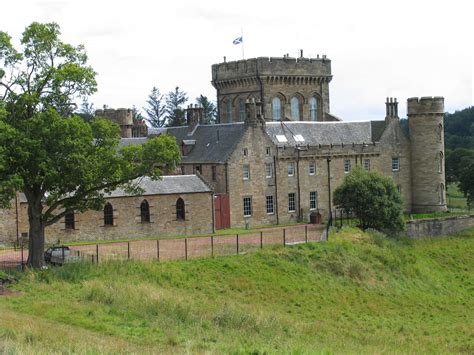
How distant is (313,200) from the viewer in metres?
52.7

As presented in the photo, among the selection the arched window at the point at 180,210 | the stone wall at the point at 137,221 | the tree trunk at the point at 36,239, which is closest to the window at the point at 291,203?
the stone wall at the point at 137,221

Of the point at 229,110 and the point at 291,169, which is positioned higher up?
the point at 229,110

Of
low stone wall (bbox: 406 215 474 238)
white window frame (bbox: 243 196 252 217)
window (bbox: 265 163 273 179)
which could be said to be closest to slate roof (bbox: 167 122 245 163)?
window (bbox: 265 163 273 179)

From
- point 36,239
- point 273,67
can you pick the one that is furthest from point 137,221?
point 273,67

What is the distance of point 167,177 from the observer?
45688mm

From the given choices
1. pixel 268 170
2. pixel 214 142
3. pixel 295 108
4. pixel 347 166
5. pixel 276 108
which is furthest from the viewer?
pixel 295 108

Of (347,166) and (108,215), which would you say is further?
(347,166)

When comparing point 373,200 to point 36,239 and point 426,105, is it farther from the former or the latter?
point 36,239

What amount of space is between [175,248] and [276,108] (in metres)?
24.8

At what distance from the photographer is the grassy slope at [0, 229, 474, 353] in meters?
21.4

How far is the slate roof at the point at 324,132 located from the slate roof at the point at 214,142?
2.68 metres

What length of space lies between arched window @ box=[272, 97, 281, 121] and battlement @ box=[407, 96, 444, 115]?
31.0 feet

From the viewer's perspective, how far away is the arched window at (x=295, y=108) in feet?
199

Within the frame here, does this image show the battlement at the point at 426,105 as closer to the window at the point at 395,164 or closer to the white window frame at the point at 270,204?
the window at the point at 395,164
